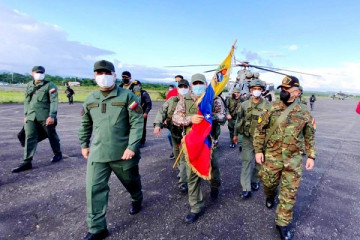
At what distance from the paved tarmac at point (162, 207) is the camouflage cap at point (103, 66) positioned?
2.07m

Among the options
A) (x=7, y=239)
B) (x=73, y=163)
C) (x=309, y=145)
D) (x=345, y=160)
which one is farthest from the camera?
(x=345, y=160)

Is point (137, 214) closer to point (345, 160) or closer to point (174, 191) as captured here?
point (174, 191)

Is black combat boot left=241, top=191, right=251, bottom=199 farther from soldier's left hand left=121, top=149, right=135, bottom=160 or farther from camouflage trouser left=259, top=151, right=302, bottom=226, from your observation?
soldier's left hand left=121, top=149, right=135, bottom=160

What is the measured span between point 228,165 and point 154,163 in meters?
1.84

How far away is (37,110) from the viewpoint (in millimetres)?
5160

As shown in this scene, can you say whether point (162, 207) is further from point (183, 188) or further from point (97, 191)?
point (97, 191)

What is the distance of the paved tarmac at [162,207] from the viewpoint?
308cm

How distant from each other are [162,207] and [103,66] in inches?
90.1

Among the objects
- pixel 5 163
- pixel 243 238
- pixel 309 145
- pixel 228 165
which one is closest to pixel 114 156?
pixel 243 238

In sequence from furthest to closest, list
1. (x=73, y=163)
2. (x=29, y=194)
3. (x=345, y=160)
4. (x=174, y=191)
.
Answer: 1. (x=345, y=160)
2. (x=73, y=163)
3. (x=174, y=191)
4. (x=29, y=194)

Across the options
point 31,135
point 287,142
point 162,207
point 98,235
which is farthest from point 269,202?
point 31,135

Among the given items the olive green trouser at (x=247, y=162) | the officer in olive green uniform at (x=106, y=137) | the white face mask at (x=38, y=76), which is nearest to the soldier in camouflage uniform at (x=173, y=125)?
the olive green trouser at (x=247, y=162)

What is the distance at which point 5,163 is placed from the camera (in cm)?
535

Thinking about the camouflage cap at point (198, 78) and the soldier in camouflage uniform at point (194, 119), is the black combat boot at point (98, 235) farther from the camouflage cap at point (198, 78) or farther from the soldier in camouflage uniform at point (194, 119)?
the camouflage cap at point (198, 78)
